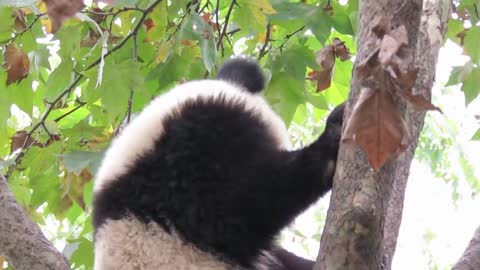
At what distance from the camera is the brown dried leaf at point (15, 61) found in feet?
7.99

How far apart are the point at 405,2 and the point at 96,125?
5.19 ft

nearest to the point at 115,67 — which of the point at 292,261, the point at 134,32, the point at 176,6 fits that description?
the point at 134,32

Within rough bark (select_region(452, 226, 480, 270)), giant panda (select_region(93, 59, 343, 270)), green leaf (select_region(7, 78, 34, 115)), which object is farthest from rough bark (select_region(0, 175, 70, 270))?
rough bark (select_region(452, 226, 480, 270))

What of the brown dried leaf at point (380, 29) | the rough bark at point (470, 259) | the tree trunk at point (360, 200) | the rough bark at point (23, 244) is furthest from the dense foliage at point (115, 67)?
the brown dried leaf at point (380, 29)

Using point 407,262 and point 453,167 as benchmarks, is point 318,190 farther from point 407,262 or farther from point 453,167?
point 407,262

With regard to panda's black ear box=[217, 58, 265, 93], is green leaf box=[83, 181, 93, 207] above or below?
below

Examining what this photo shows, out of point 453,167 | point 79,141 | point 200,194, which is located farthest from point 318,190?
point 453,167

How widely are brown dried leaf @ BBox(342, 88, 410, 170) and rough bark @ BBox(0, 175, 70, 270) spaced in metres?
0.87

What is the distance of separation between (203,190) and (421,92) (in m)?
0.60

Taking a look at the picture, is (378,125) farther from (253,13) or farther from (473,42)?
(473,42)

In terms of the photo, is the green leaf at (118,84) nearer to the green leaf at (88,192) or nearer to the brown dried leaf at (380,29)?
Answer: the green leaf at (88,192)

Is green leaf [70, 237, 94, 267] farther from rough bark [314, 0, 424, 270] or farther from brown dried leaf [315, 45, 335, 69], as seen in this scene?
rough bark [314, 0, 424, 270]

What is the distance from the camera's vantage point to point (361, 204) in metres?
1.48

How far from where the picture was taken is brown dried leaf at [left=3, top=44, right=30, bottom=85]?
7.99ft
